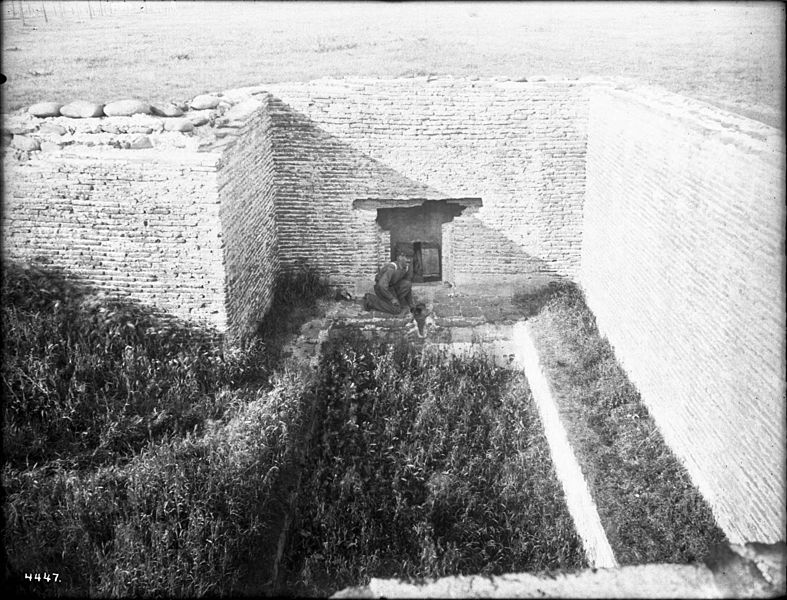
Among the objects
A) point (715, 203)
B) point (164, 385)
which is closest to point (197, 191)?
point (164, 385)

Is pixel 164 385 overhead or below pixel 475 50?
below

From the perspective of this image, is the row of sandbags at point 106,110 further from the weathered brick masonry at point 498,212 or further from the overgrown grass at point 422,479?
the overgrown grass at point 422,479

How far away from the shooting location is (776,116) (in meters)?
8.49

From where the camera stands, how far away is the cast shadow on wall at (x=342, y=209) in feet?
29.3

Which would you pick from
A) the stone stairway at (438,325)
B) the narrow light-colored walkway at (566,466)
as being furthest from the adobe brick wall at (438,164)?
the narrow light-colored walkway at (566,466)

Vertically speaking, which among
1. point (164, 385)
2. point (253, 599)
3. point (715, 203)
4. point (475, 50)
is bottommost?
point (253, 599)

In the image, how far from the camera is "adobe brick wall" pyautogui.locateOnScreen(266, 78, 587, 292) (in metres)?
8.72

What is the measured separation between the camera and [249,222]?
7926mm

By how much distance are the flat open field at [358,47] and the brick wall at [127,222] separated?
14.5 ft

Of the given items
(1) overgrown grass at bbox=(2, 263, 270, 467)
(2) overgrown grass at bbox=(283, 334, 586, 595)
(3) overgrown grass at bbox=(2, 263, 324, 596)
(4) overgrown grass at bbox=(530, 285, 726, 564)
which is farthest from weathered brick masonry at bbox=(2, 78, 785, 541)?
(2) overgrown grass at bbox=(283, 334, 586, 595)

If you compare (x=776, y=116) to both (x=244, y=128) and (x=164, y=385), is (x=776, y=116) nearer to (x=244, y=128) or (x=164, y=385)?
(x=244, y=128)

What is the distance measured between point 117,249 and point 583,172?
582 cm

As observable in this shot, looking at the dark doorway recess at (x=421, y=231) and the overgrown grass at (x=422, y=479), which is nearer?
the overgrown grass at (x=422, y=479)

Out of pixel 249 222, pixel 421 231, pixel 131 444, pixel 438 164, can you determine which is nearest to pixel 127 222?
pixel 249 222
